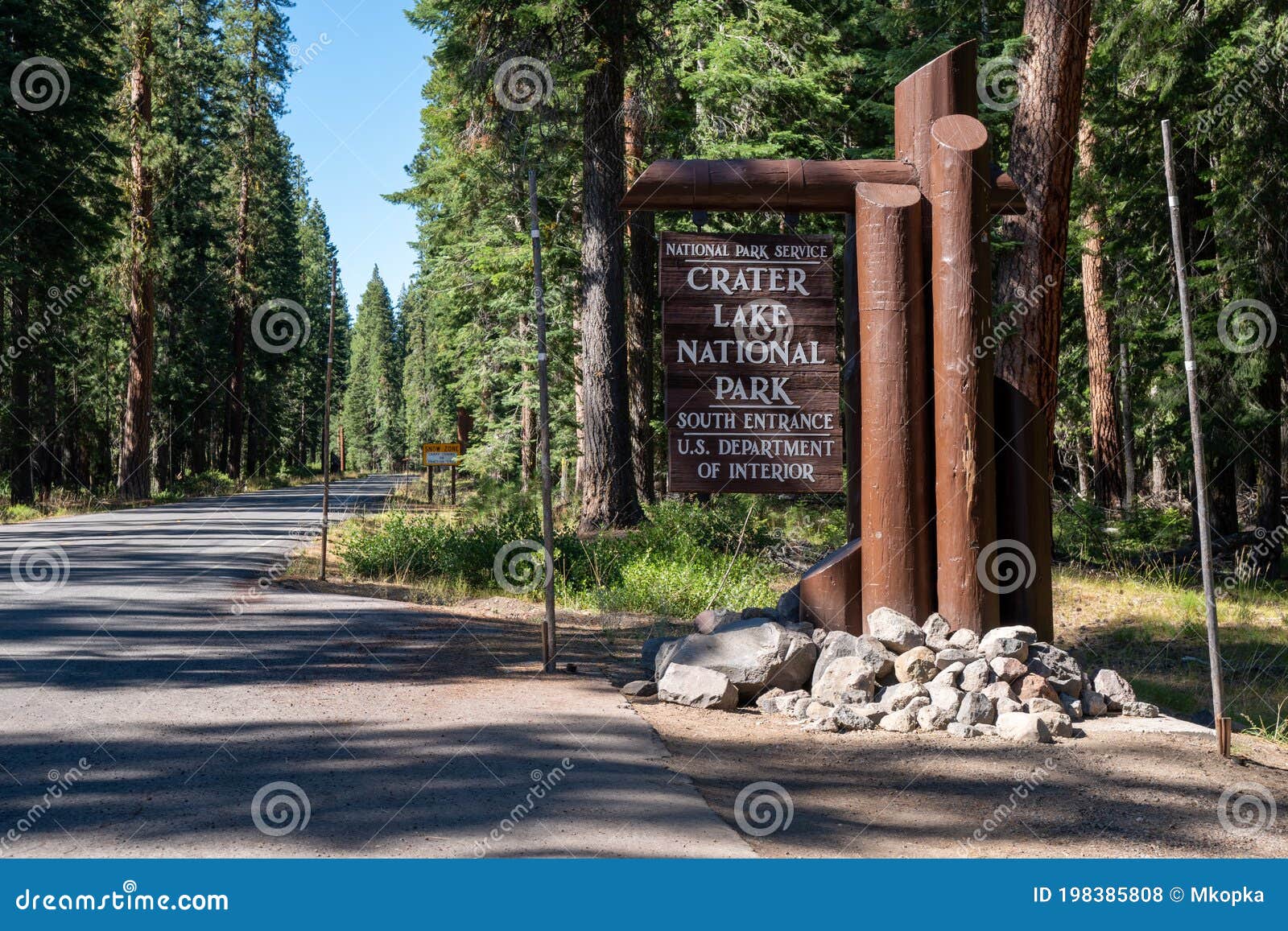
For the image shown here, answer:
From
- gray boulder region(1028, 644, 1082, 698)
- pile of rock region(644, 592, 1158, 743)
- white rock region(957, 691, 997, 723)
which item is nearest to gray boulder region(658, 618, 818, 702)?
pile of rock region(644, 592, 1158, 743)

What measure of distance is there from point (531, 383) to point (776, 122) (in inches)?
→ 325

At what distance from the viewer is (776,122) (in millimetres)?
18438

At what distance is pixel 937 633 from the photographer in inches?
312

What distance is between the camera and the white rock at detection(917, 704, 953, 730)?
7242mm

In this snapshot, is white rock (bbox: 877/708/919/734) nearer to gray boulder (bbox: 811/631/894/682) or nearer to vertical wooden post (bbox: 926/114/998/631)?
gray boulder (bbox: 811/631/894/682)

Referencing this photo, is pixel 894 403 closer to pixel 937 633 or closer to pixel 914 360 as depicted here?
pixel 914 360

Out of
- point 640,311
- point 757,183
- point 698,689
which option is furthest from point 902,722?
point 640,311

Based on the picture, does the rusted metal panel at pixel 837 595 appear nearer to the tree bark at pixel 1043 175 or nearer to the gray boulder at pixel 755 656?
the gray boulder at pixel 755 656

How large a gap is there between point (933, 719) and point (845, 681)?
67 centimetres

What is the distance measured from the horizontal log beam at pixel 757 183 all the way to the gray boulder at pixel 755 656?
11.0ft

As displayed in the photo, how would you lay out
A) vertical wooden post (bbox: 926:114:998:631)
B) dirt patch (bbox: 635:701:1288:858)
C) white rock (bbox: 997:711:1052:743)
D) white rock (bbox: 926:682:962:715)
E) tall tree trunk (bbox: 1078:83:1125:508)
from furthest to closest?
1. tall tree trunk (bbox: 1078:83:1125:508)
2. vertical wooden post (bbox: 926:114:998:631)
3. white rock (bbox: 926:682:962:715)
4. white rock (bbox: 997:711:1052:743)
5. dirt patch (bbox: 635:701:1288:858)

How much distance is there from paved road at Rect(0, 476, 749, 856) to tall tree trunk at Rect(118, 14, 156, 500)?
21.4 meters

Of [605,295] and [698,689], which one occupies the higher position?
[605,295]

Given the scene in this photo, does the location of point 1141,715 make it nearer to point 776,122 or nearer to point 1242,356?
point 1242,356
